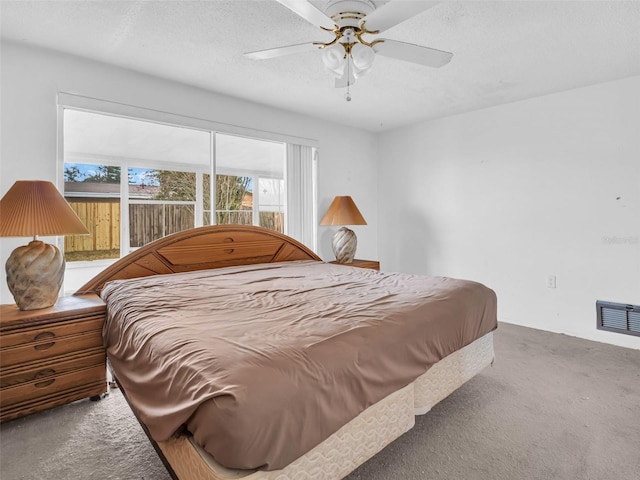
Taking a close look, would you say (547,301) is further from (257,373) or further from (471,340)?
(257,373)

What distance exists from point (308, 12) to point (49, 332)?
2.09 meters

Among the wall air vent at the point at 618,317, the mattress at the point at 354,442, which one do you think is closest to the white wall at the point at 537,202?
the wall air vent at the point at 618,317

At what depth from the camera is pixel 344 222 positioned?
378cm

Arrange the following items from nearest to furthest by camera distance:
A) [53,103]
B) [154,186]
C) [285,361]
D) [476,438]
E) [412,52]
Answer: [285,361] < [476,438] < [412,52] < [53,103] < [154,186]

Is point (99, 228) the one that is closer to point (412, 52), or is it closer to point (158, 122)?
point (158, 122)

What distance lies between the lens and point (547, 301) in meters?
3.35

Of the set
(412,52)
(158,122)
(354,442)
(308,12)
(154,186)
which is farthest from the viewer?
(154,186)

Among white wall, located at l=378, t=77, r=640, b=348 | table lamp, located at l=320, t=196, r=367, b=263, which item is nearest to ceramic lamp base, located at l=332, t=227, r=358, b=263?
table lamp, located at l=320, t=196, r=367, b=263

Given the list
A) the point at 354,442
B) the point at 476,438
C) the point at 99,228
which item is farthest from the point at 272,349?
the point at 99,228

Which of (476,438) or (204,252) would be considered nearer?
(476,438)

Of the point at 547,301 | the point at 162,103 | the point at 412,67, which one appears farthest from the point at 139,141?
the point at 547,301

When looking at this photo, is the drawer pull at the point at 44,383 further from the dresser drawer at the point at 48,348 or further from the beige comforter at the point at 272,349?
the beige comforter at the point at 272,349

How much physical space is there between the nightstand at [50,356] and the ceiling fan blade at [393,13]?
6.99 ft

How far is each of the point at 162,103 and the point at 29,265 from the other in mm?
1633
